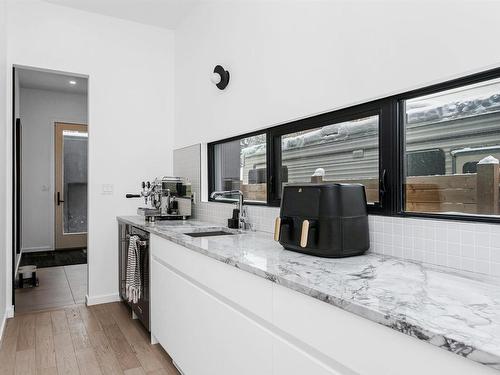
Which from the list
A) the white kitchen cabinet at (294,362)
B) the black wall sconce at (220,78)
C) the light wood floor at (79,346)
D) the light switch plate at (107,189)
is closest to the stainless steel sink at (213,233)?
the light wood floor at (79,346)

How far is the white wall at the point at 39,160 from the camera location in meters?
5.98

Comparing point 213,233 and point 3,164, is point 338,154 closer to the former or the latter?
point 213,233

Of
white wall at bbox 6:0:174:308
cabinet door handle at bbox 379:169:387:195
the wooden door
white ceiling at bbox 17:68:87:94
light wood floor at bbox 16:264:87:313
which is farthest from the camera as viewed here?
the wooden door

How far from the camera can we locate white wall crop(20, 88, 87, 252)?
598 centimetres

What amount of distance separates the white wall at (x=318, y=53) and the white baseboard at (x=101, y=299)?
1770 mm

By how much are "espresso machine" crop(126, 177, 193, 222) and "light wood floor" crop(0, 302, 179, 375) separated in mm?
965

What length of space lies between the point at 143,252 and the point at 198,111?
1.43 m

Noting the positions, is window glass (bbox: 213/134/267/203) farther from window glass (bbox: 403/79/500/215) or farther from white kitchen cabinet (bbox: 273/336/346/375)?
white kitchen cabinet (bbox: 273/336/346/375)

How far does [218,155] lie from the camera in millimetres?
3373

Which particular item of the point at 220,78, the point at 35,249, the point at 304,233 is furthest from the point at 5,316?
the point at 35,249

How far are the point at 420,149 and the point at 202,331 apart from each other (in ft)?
4.54

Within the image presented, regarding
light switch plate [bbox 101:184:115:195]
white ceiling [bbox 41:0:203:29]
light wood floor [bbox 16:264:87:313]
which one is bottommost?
light wood floor [bbox 16:264:87:313]

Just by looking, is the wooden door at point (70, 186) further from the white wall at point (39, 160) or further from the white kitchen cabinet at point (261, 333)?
the white kitchen cabinet at point (261, 333)

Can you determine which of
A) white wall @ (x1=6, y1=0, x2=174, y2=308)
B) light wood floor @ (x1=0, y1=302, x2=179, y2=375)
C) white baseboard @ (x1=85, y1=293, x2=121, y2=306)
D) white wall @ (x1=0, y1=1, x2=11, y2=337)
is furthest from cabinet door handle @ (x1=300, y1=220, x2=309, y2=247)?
white baseboard @ (x1=85, y1=293, x2=121, y2=306)
